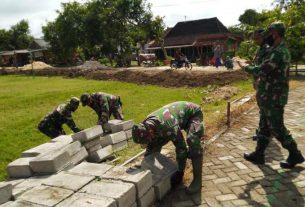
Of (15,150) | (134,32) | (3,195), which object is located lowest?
(15,150)

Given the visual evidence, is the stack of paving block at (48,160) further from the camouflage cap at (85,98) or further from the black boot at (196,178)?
the black boot at (196,178)

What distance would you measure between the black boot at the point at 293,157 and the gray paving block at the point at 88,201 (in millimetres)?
2741

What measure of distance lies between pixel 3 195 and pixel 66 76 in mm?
25079

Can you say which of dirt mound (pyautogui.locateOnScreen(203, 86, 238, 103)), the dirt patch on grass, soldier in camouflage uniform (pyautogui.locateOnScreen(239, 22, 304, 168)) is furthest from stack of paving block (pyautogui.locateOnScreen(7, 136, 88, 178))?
the dirt patch on grass

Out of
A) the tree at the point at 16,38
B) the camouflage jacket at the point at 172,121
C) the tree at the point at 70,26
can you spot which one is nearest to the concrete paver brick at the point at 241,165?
the camouflage jacket at the point at 172,121

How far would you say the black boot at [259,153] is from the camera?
17.8 ft

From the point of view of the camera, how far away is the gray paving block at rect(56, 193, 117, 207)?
373 centimetres

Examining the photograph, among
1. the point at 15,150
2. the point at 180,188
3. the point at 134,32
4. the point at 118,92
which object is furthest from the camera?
the point at 134,32

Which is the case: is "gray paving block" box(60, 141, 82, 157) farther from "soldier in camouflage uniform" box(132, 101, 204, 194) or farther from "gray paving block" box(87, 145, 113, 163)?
"soldier in camouflage uniform" box(132, 101, 204, 194)

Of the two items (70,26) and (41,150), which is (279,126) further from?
(70,26)

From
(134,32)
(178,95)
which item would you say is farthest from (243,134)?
(134,32)

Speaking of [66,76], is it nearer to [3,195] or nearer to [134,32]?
[134,32]

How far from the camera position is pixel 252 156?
5648 millimetres

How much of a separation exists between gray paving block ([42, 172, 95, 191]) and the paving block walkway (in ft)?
3.49
